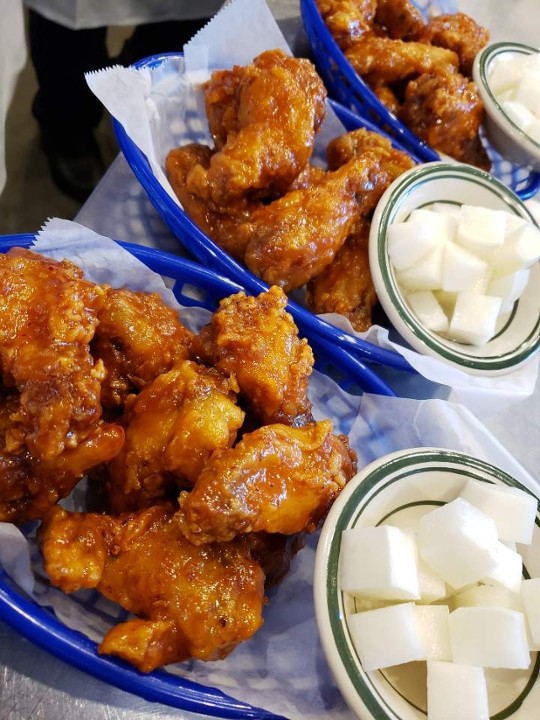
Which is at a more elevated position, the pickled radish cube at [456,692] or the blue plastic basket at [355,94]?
the blue plastic basket at [355,94]

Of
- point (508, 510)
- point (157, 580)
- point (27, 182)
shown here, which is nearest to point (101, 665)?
point (157, 580)

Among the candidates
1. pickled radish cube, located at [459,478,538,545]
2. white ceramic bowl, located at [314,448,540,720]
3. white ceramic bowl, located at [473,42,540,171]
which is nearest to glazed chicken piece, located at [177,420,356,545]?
white ceramic bowl, located at [314,448,540,720]

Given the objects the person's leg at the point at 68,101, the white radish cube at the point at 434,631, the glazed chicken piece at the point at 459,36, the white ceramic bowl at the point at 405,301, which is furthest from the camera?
the person's leg at the point at 68,101

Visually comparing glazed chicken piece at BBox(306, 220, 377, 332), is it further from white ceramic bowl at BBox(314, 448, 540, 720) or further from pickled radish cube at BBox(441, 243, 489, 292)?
white ceramic bowl at BBox(314, 448, 540, 720)

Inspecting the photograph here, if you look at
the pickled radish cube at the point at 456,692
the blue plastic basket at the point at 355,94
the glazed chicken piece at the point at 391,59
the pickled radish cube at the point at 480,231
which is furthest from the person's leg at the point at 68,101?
the pickled radish cube at the point at 456,692

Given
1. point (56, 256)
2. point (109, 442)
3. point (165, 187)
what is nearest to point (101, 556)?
point (109, 442)

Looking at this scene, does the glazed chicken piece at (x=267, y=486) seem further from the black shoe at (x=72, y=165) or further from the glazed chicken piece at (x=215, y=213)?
the black shoe at (x=72, y=165)
